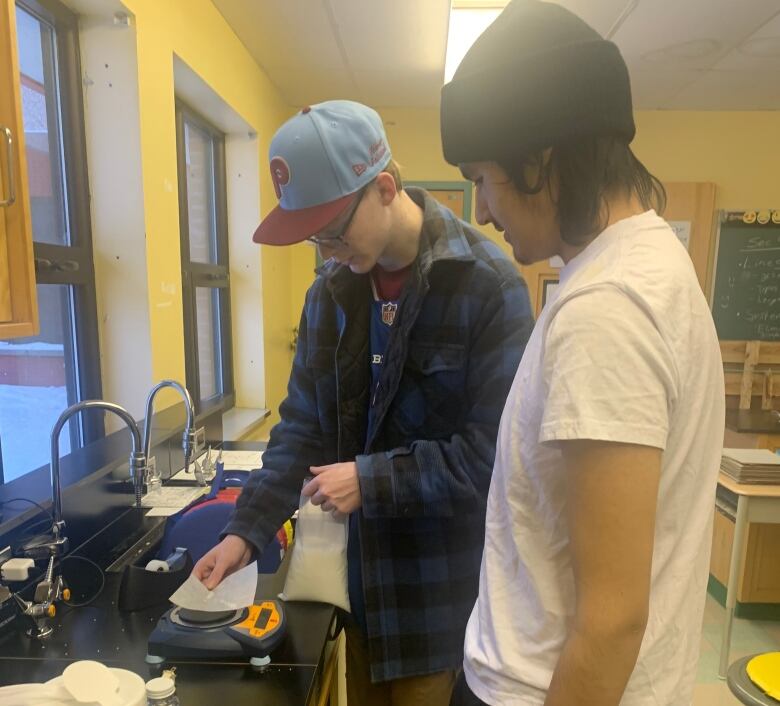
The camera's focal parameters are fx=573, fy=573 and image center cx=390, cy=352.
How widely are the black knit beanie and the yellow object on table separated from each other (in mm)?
1223

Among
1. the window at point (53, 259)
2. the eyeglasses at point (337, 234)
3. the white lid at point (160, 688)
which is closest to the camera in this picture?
the white lid at point (160, 688)

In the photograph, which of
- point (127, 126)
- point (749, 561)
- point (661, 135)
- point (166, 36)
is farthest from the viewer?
point (661, 135)

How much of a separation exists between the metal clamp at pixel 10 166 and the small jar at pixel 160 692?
0.74 m

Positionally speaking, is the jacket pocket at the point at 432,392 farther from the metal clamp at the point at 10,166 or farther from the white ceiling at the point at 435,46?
the white ceiling at the point at 435,46

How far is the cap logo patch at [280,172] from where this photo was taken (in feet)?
3.15

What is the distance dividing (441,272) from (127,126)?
1.26 meters

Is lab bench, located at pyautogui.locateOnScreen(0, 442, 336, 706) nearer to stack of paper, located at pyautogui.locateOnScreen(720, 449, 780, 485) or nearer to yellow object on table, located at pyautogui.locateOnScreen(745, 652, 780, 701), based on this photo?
yellow object on table, located at pyautogui.locateOnScreen(745, 652, 780, 701)

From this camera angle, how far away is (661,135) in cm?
373

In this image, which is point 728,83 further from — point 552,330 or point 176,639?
point 176,639

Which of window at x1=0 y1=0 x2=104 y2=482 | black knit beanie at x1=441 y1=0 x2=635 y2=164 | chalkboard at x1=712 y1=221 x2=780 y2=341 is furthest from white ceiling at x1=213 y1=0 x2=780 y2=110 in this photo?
black knit beanie at x1=441 y1=0 x2=635 y2=164

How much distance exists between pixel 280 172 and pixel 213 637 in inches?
30.1

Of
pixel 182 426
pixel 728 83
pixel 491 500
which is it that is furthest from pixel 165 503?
pixel 728 83

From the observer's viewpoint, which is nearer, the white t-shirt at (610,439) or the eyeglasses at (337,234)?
the white t-shirt at (610,439)

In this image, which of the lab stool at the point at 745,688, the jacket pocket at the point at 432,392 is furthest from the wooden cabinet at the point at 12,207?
the lab stool at the point at 745,688
